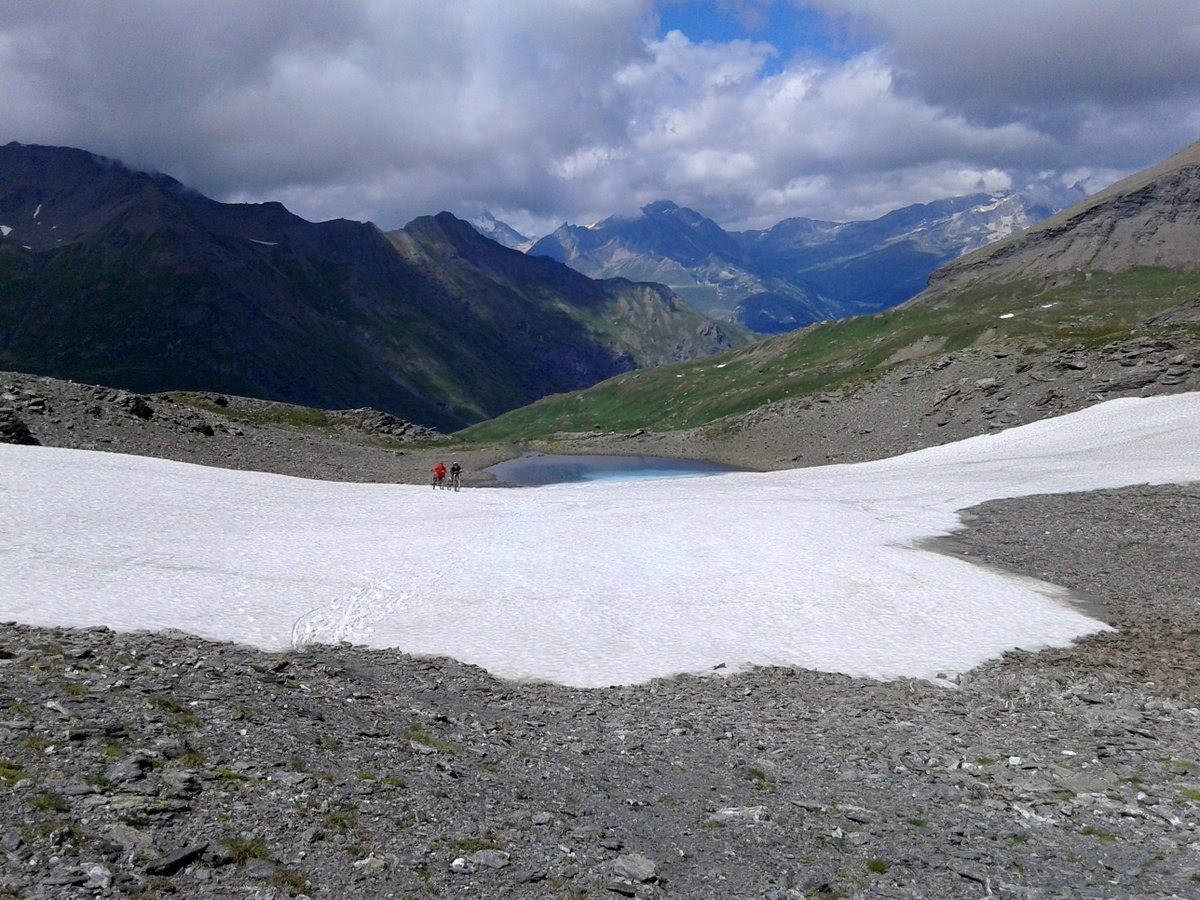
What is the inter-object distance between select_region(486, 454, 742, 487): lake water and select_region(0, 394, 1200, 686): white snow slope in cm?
4287

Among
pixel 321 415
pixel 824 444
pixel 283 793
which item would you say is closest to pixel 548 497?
pixel 283 793

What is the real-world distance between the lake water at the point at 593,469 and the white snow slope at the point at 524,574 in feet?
141

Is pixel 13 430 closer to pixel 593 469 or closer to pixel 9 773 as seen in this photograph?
pixel 9 773

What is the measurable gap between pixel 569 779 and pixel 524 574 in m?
17.1

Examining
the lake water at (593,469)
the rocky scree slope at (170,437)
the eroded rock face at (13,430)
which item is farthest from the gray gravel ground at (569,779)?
the lake water at (593,469)

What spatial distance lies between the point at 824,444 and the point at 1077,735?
294 feet

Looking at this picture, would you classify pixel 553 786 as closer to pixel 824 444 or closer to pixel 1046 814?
pixel 1046 814

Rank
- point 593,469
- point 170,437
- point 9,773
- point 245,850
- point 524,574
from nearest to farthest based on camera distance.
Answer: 1. point 245,850
2. point 9,773
3. point 524,574
4. point 170,437
5. point 593,469

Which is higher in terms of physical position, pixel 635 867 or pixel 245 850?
pixel 245 850

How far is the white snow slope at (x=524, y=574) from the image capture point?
79.4 ft

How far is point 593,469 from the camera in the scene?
105938 mm

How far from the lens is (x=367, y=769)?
43.3 ft

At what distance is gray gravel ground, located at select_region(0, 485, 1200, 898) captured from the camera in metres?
10.2

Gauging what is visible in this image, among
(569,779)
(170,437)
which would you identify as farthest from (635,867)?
(170,437)
